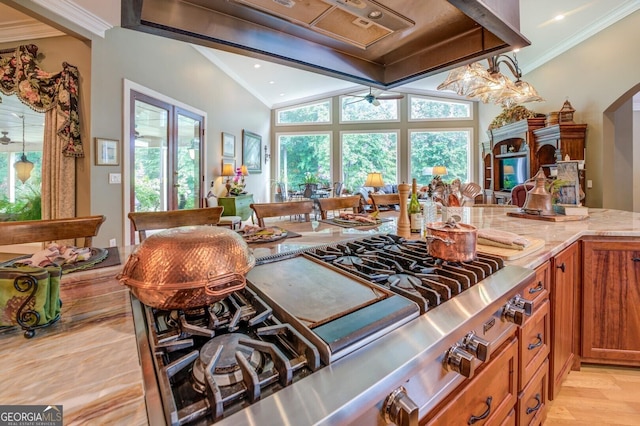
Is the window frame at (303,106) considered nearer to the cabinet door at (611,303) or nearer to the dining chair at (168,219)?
the dining chair at (168,219)

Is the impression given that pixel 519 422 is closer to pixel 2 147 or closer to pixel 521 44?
pixel 521 44

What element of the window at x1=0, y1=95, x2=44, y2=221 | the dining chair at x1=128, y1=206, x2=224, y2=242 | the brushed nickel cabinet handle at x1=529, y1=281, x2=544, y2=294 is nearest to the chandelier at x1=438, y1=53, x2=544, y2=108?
the brushed nickel cabinet handle at x1=529, y1=281, x2=544, y2=294

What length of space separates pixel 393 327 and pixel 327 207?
67.9 inches

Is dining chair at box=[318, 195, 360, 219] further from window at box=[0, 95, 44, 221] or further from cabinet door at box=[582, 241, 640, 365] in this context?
window at box=[0, 95, 44, 221]

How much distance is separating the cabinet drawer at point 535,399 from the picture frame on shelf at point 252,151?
664 cm

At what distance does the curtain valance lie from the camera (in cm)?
313

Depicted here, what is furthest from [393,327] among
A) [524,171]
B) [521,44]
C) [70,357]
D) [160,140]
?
[524,171]

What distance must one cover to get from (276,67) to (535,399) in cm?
646

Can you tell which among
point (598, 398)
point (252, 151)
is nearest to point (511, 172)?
point (598, 398)

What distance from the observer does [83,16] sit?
118 inches

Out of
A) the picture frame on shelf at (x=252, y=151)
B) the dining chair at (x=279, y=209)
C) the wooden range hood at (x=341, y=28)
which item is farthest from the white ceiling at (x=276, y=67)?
the wooden range hood at (x=341, y=28)

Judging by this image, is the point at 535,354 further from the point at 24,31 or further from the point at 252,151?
the point at 252,151

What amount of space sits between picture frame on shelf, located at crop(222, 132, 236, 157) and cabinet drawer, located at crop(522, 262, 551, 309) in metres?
5.79

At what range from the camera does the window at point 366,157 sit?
8961 millimetres
